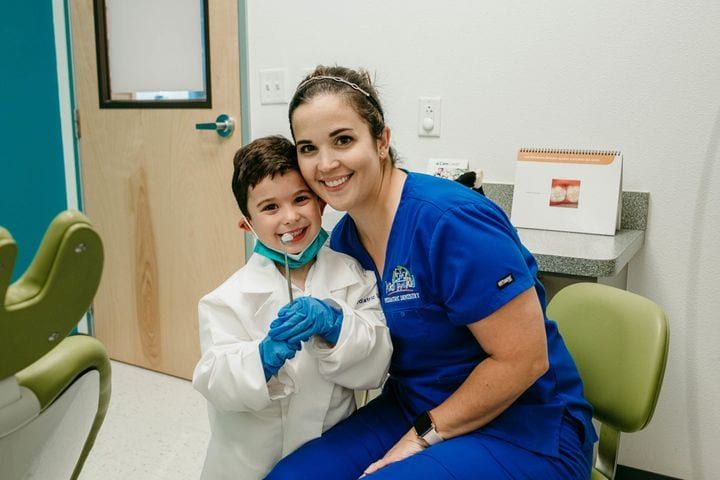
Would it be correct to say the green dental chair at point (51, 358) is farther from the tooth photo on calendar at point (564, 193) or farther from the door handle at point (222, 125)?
the door handle at point (222, 125)

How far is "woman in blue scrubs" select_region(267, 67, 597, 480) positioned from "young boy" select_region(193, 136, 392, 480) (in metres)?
0.04

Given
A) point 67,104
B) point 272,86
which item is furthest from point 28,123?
point 272,86

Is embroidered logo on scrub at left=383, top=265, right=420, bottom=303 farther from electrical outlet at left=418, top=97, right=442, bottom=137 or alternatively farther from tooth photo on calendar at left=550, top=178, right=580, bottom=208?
electrical outlet at left=418, top=97, right=442, bottom=137

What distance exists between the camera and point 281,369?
102cm

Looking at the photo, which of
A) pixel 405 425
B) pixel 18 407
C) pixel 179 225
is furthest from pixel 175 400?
pixel 18 407

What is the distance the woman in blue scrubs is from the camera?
946mm

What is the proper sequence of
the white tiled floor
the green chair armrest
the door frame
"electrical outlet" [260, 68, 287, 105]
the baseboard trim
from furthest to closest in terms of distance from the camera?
1. the door frame
2. "electrical outlet" [260, 68, 287, 105]
3. the white tiled floor
4. the baseboard trim
5. the green chair armrest

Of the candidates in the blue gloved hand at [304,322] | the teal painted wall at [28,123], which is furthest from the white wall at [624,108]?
the teal painted wall at [28,123]

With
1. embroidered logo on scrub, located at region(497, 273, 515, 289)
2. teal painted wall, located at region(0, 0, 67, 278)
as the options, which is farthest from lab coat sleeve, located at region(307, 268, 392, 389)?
teal painted wall, located at region(0, 0, 67, 278)

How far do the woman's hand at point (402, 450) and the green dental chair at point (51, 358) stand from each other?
0.56m

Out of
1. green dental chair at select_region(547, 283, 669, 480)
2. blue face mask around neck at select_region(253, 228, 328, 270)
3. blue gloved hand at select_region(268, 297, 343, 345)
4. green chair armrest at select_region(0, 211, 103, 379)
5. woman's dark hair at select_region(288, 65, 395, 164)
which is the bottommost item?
green dental chair at select_region(547, 283, 669, 480)

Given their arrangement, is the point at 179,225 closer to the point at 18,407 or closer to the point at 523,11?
the point at 523,11

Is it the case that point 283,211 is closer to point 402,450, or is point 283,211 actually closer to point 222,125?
point 402,450

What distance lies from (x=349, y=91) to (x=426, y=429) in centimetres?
60
